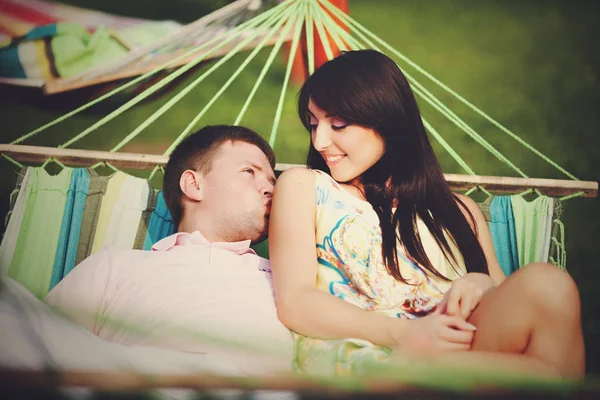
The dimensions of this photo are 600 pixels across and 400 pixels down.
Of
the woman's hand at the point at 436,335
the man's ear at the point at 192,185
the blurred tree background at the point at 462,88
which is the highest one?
the blurred tree background at the point at 462,88

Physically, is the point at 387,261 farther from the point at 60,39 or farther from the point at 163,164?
the point at 60,39

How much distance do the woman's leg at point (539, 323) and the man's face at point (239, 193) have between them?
625 mm

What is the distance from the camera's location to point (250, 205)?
4.31 ft

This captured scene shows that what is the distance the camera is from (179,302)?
1.07 metres

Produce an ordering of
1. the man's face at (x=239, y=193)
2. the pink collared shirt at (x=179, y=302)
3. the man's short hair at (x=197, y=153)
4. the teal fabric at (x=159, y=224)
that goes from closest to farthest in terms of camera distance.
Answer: the pink collared shirt at (x=179, y=302) < the man's face at (x=239, y=193) < the man's short hair at (x=197, y=153) < the teal fabric at (x=159, y=224)

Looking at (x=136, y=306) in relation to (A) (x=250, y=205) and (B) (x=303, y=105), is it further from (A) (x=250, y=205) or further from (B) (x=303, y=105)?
(B) (x=303, y=105)

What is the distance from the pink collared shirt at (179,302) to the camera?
102cm

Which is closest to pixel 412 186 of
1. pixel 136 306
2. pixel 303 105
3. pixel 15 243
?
pixel 303 105

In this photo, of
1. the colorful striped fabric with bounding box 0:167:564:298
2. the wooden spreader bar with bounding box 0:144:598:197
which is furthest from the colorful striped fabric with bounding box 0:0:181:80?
the colorful striped fabric with bounding box 0:167:564:298

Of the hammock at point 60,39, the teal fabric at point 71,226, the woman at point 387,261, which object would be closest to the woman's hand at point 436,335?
the woman at point 387,261

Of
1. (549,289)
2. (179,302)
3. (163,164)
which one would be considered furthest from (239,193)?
(549,289)

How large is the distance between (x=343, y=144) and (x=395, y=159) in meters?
0.16

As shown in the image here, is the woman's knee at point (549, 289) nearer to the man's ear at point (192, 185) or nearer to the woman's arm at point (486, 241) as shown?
the woman's arm at point (486, 241)

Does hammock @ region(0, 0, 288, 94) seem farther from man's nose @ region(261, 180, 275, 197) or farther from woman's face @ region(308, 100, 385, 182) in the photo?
woman's face @ region(308, 100, 385, 182)
